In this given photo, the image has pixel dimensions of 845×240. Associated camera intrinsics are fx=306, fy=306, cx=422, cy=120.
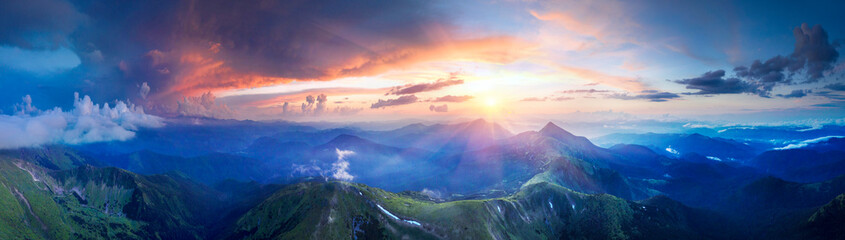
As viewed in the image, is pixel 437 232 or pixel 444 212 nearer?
pixel 437 232

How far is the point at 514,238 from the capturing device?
199 meters

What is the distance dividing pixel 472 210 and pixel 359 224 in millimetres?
73757

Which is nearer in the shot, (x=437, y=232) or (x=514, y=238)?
(x=437, y=232)

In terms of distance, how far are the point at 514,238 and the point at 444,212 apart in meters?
48.6

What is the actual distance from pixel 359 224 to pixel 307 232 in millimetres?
33620

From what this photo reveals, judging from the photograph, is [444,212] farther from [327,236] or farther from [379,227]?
[327,236]

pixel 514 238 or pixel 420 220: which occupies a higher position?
pixel 420 220

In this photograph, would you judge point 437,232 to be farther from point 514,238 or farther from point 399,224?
point 514,238

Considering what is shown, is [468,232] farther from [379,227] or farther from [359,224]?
[359,224]

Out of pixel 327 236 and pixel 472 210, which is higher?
pixel 472 210

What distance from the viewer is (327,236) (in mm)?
193875

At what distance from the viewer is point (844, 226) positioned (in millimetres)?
197125

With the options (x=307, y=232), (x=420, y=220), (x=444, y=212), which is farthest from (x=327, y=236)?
(x=444, y=212)

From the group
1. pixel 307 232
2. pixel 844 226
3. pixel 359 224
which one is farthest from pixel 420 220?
pixel 844 226
